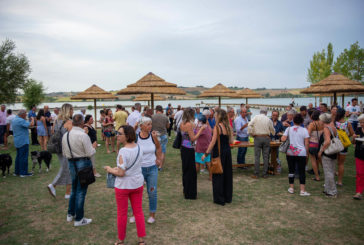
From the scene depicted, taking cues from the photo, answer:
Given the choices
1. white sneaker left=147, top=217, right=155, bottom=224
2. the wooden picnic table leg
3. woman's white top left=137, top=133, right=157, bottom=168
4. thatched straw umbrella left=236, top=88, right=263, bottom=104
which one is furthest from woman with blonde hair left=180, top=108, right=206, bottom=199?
thatched straw umbrella left=236, top=88, right=263, bottom=104

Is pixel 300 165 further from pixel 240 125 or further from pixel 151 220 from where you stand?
pixel 151 220

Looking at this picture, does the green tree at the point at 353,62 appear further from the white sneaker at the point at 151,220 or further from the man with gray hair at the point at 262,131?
the white sneaker at the point at 151,220

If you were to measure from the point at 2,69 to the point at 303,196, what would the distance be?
2375 centimetres

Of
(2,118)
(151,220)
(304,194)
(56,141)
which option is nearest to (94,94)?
(2,118)

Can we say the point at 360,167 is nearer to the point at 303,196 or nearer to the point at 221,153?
the point at 303,196

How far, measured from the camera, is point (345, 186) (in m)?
6.04

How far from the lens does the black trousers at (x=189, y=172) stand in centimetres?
524

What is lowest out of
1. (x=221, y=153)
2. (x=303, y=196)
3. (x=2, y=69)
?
(x=303, y=196)

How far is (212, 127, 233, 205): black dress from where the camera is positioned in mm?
5062

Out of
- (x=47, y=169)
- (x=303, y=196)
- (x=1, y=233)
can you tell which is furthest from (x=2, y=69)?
(x=303, y=196)

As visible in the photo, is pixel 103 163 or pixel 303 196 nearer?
pixel 303 196

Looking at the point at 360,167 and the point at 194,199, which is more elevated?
the point at 360,167

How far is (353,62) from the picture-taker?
2861 cm

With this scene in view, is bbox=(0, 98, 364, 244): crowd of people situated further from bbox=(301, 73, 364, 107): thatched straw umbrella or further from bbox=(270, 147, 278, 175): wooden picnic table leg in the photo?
bbox=(301, 73, 364, 107): thatched straw umbrella
